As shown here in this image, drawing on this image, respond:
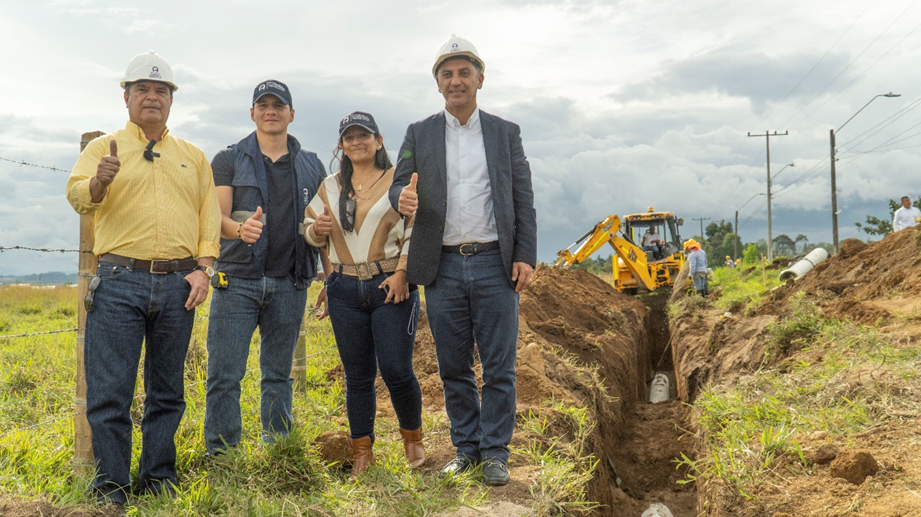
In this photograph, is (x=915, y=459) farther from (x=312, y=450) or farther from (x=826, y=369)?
(x=312, y=450)

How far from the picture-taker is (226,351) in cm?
393

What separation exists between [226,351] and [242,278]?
0.43 meters

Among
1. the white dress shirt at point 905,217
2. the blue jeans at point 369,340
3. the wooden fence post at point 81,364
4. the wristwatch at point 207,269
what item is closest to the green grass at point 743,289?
the white dress shirt at point 905,217

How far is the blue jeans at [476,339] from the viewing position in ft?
12.2

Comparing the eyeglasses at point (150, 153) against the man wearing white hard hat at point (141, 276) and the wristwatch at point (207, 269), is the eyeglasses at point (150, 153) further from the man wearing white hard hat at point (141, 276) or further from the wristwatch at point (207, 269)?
the wristwatch at point (207, 269)

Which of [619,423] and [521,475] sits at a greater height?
[521,475]

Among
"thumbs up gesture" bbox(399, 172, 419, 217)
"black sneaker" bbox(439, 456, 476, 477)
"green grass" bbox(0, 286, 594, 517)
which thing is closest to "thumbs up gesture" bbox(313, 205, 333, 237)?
"thumbs up gesture" bbox(399, 172, 419, 217)

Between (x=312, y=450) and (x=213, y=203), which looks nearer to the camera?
(x=213, y=203)

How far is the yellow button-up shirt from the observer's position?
351 centimetres

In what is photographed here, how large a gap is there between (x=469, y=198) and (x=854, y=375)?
12.3ft

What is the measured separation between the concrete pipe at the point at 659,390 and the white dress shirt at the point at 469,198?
8615mm

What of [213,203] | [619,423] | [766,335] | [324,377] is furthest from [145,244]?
[766,335]

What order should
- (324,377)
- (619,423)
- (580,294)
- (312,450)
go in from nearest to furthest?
(312,450), (324,377), (619,423), (580,294)

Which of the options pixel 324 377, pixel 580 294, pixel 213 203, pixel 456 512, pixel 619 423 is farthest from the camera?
pixel 580 294
